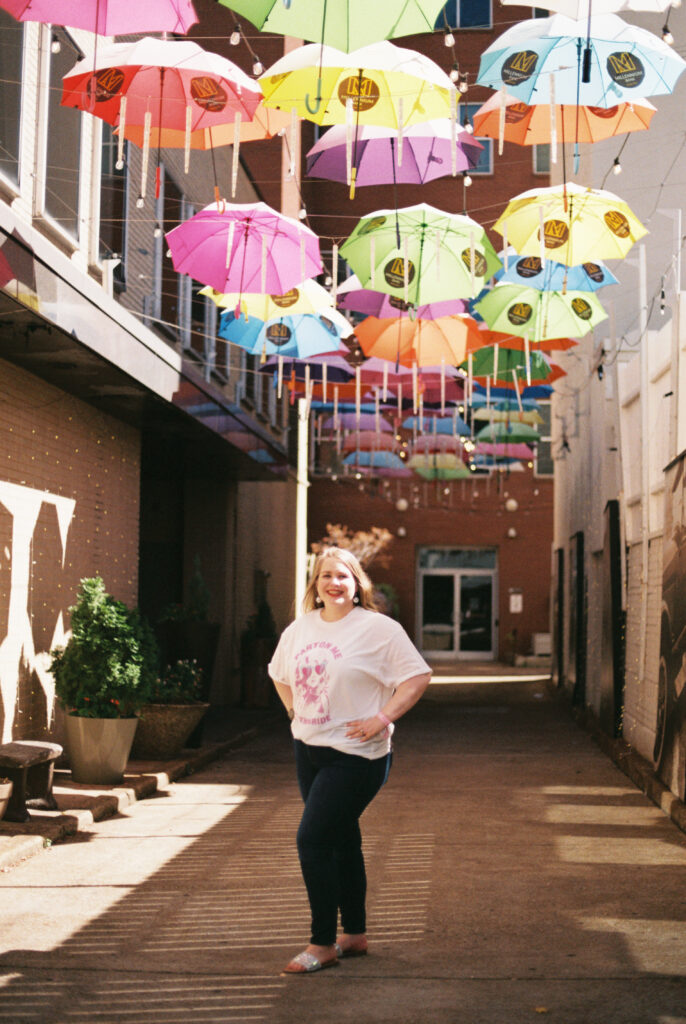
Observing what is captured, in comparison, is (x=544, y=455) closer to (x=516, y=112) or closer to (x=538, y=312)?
(x=538, y=312)

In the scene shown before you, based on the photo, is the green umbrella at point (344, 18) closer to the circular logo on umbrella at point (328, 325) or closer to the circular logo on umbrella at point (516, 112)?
the circular logo on umbrella at point (516, 112)

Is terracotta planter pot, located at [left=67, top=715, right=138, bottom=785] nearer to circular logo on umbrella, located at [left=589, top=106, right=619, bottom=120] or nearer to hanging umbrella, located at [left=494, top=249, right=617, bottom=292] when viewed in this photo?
hanging umbrella, located at [left=494, top=249, right=617, bottom=292]

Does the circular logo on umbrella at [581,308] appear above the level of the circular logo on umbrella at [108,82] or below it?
below

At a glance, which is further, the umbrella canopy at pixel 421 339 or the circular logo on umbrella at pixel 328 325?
the umbrella canopy at pixel 421 339

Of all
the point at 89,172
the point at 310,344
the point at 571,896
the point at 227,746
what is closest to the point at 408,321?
the point at 310,344

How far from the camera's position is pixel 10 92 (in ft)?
33.6

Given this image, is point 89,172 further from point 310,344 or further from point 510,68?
point 510,68

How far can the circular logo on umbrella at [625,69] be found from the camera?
8883 millimetres

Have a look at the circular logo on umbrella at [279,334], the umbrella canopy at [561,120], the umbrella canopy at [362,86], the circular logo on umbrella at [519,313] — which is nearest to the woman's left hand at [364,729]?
the umbrella canopy at [362,86]

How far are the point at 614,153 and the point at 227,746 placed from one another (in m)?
10.3

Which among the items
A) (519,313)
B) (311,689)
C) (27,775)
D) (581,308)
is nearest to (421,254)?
(519,313)

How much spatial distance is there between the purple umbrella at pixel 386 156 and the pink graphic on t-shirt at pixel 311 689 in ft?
19.7

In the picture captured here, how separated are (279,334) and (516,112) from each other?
16.1 ft

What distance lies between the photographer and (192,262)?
12.0 m
